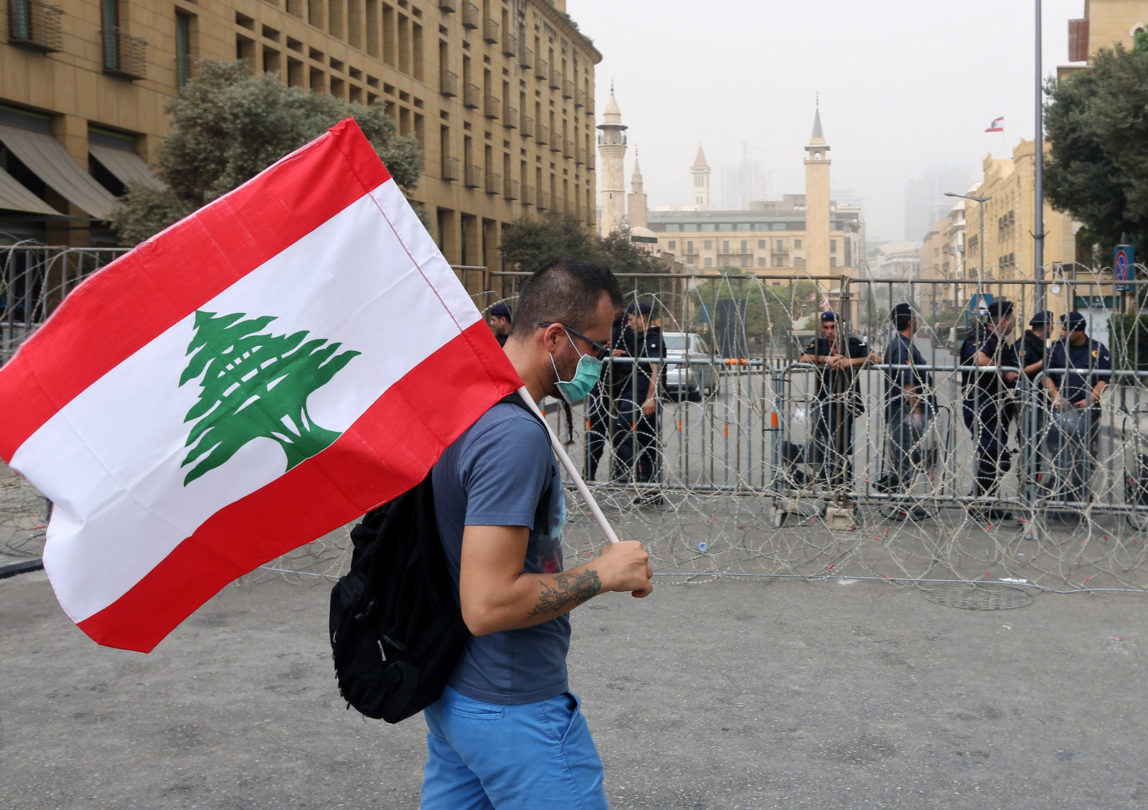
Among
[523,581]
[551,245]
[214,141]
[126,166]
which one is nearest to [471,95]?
[551,245]

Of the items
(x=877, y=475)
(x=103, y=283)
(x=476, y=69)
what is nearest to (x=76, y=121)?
(x=877, y=475)

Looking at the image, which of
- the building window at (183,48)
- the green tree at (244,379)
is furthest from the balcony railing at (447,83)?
the green tree at (244,379)

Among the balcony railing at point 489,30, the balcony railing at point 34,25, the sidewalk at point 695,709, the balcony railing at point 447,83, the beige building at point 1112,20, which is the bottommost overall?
the sidewalk at point 695,709

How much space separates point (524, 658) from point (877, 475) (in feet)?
22.9

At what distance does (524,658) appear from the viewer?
2414 mm

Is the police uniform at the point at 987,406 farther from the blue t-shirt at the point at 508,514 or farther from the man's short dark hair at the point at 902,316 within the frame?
the blue t-shirt at the point at 508,514

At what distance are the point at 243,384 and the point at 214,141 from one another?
2177 cm

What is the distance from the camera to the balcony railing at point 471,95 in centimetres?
4750

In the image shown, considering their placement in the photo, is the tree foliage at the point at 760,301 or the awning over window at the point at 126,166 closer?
the tree foliage at the point at 760,301

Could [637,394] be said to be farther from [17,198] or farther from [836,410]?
[17,198]

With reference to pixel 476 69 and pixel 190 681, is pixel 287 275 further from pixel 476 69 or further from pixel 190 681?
pixel 476 69

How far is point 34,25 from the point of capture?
847 inches

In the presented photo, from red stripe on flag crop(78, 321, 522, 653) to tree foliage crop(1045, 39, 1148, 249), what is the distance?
84.3ft

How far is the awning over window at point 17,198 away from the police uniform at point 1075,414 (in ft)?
55.7
